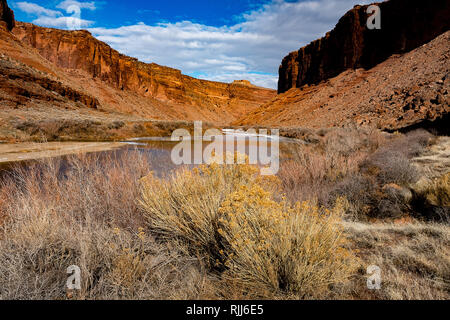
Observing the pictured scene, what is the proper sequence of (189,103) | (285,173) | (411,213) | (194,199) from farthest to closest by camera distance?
(189,103) < (285,173) < (411,213) < (194,199)

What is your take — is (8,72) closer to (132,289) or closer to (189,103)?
(132,289)

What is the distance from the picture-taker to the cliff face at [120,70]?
190 ft

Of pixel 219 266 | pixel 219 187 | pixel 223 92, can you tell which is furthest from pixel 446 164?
pixel 223 92

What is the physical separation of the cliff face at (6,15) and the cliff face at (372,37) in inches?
2386

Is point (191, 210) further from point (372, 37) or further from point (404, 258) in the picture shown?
point (372, 37)

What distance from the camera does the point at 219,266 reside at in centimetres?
283

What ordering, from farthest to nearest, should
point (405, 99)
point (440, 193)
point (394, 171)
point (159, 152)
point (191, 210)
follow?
1. point (405, 99)
2. point (159, 152)
3. point (394, 171)
4. point (440, 193)
5. point (191, 210)

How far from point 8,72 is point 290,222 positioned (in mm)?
36791

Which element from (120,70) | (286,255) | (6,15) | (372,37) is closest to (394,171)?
(286,255)

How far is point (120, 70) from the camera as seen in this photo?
68.4 m

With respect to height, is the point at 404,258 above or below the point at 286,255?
below

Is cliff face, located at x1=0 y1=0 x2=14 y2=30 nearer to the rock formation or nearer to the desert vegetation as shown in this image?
the rock formation

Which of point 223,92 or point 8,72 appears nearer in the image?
point 8,72

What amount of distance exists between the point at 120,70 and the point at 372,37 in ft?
197
